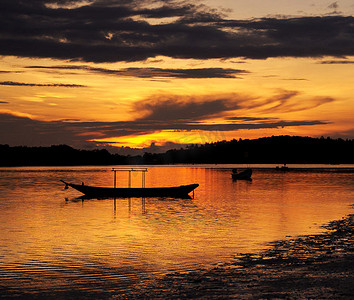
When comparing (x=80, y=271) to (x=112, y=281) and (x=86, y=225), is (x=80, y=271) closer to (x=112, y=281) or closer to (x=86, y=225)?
(x=112, y=281)

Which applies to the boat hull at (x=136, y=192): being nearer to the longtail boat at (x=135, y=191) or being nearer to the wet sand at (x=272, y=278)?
the longtail boat at (x=135, y=191)

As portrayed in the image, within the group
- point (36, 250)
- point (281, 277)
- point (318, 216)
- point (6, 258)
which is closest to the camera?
point (281, 277)

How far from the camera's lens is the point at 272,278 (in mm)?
21297

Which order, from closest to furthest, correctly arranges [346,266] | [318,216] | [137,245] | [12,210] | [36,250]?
[346,266]
[36,250]
[137,245]
[318,216]
[12,210]

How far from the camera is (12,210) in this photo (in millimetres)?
61469

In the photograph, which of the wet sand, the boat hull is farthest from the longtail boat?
the wet sand

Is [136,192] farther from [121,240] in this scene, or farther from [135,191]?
[121,240]

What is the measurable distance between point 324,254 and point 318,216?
26.6 m

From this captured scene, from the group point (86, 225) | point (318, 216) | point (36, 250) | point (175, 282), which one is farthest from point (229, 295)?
point (318, 216)

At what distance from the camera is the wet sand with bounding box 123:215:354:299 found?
18.7 metres

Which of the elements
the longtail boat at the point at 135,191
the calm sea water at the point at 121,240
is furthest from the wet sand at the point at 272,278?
the longtail boat at the point at 135,191

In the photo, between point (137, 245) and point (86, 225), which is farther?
point (86, 225)

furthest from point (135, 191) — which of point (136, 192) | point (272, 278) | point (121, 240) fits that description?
point (272, 278)

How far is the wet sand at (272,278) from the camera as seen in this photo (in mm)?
18672
